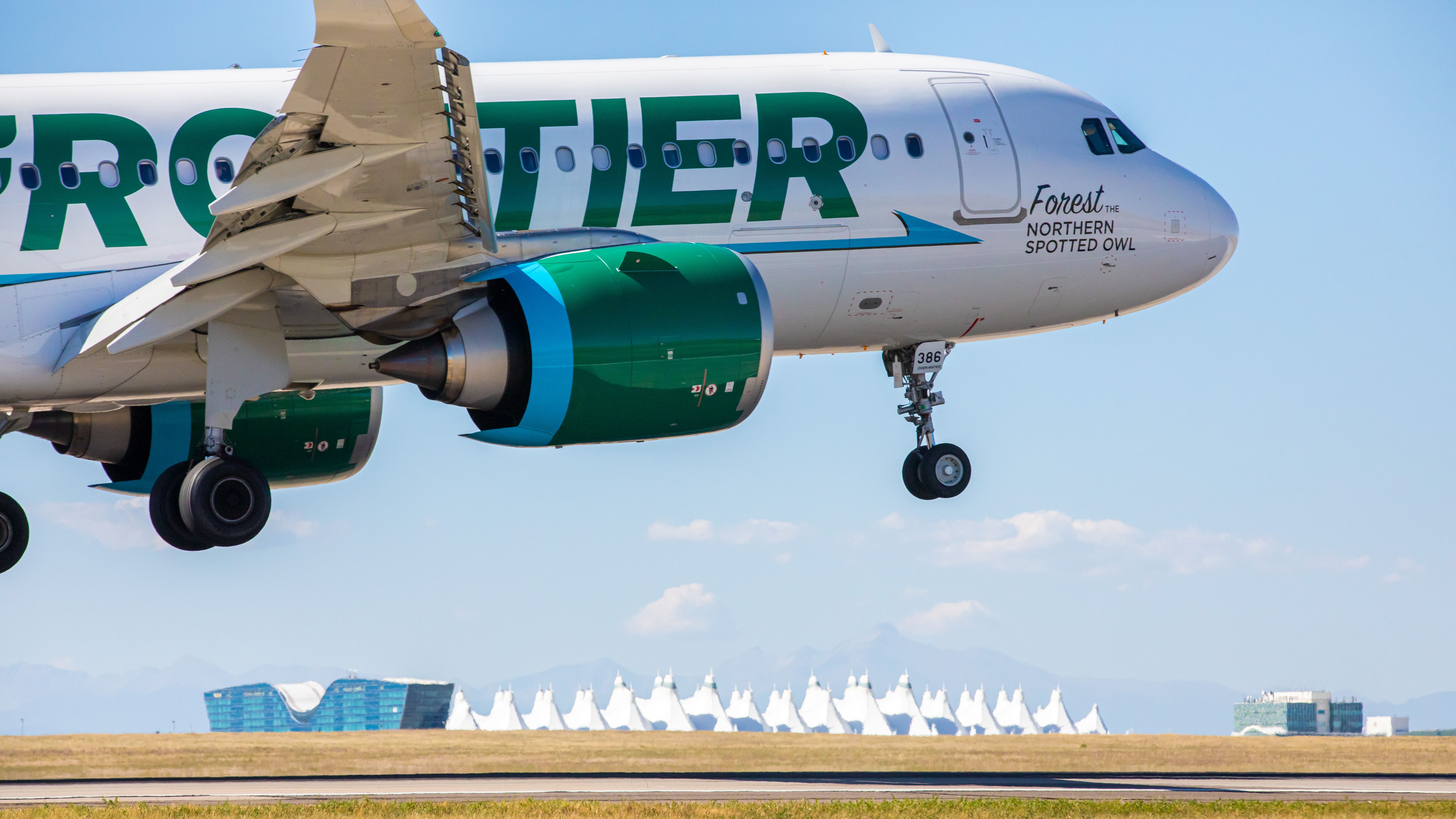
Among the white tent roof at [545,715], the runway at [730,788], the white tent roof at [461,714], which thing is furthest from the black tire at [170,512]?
the white tent roof at [545,715]

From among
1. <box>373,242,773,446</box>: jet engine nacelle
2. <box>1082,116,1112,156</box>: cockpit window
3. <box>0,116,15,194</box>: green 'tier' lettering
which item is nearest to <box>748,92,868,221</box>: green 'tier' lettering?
<box>373,242,773,446</box>: jet engine nacelle

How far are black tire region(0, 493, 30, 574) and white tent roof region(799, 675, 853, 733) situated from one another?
10560 cm

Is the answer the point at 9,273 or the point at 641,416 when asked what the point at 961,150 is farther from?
the point at 9,273

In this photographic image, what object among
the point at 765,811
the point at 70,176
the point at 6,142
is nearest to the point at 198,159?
the point at 70,176

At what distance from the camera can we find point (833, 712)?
5007 inches

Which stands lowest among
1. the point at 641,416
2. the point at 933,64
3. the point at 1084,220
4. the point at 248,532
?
the point at 248,532

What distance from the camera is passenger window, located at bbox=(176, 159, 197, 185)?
60.5 feet

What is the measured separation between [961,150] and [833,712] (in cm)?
10934

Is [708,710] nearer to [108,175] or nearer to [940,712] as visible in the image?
[940,712]

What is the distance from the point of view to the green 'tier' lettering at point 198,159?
18422 millimetres

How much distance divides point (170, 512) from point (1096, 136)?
1280 centimetres

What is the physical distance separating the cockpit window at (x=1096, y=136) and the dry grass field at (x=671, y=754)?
8701 millimetres

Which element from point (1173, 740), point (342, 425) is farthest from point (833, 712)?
point (342, 425)

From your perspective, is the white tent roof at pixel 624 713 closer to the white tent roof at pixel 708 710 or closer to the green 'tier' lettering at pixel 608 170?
the white tent roof at pixel 708 710
